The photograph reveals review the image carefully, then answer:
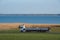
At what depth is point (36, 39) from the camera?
386cm

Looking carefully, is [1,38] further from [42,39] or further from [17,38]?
[42,39]

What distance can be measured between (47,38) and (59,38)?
0.28m

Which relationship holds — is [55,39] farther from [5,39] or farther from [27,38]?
[5,39]

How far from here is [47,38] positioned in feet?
13.0

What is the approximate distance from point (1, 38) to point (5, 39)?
0.12 m

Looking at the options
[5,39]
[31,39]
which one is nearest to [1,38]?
[5,39]

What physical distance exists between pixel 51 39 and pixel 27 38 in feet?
1.83

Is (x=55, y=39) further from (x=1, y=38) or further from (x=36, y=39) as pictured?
(x=1, y=38)

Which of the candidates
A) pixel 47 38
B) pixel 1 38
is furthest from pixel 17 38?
pixel 47 38

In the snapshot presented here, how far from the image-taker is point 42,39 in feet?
12.7

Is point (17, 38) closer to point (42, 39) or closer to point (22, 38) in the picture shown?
point (22, 38)

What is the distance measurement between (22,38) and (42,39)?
1.57 feet

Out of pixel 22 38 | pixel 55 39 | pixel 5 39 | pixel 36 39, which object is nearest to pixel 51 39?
pixel 55 39

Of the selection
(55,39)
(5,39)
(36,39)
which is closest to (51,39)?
(55,39)
